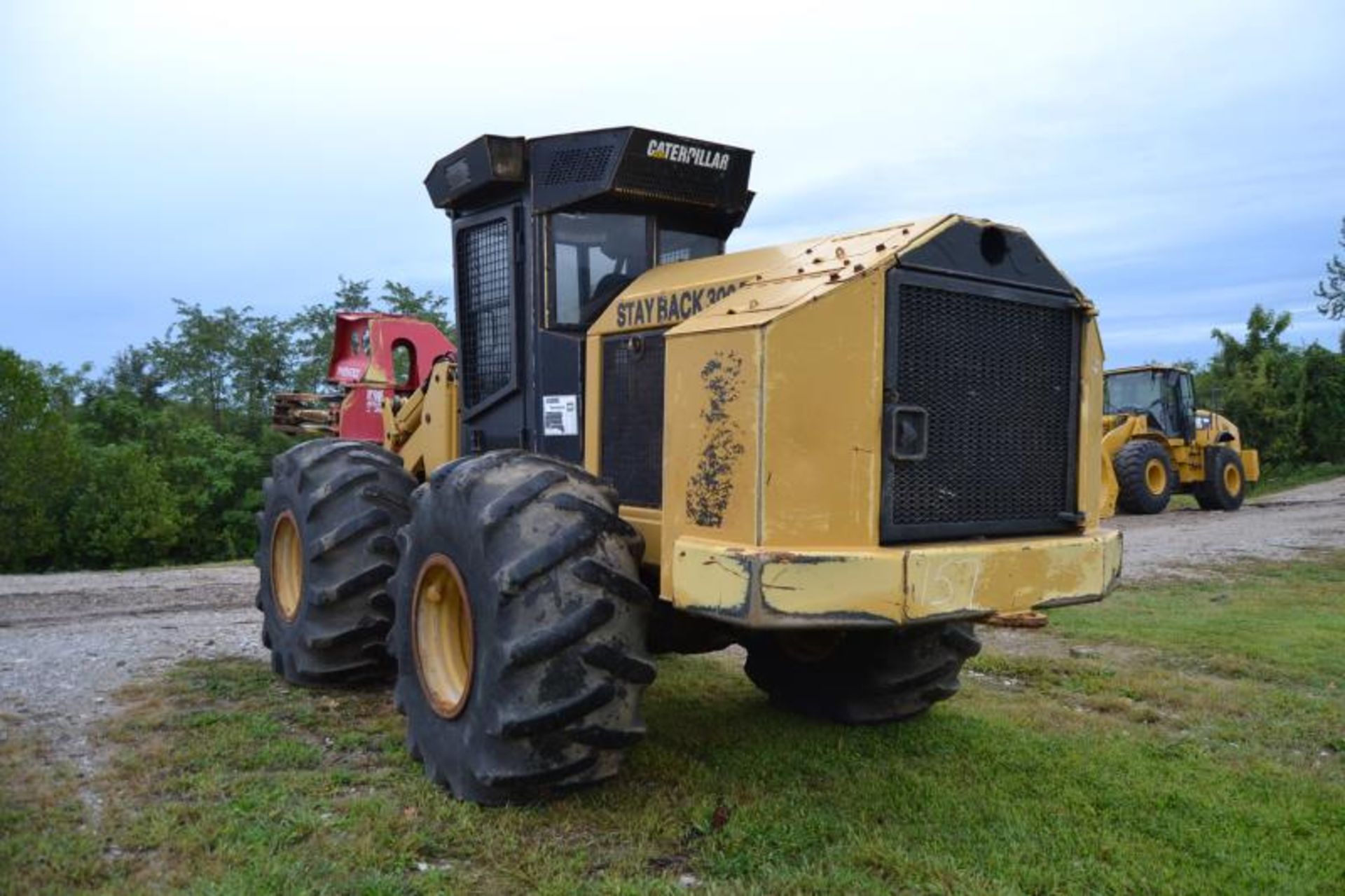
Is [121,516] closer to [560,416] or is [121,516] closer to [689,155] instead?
[560,416]

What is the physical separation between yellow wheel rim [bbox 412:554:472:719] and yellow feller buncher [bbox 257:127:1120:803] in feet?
0.04

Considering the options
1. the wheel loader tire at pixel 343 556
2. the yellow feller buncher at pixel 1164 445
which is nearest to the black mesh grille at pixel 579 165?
the wheel loader tire at pixel 343 556

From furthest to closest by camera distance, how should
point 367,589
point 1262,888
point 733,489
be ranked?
1. point 367,589
2. point 733,489
3. point 1262,888

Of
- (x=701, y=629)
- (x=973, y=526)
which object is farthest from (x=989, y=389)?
(x=701, y=629)

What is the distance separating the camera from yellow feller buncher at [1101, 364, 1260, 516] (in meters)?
19.6

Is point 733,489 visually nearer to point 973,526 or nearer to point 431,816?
point 973,526

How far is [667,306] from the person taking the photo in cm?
455

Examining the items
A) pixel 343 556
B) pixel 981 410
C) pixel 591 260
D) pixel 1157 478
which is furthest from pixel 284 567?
pixel 1157 478

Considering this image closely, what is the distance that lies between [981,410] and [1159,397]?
721 inches

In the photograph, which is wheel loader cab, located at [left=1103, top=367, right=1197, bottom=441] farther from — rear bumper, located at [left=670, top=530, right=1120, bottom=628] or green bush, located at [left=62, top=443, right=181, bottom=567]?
green bush, located at [left=62, top=443, right=181, bottom=567]

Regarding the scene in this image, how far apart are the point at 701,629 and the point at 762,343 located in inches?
60.3

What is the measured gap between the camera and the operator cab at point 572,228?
16.6ft

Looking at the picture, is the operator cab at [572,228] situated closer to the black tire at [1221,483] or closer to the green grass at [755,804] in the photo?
the green grass at [755,804]

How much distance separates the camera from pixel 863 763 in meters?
4.70
